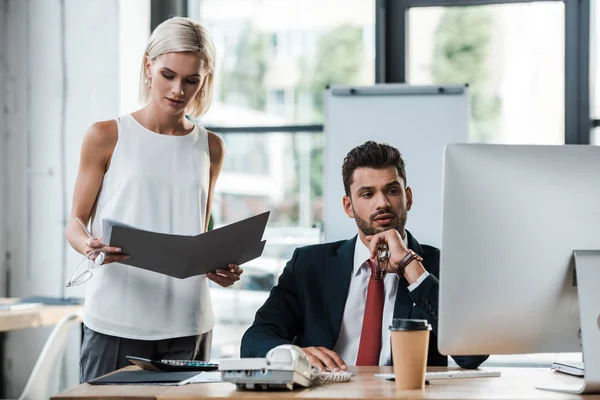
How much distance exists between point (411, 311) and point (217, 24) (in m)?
3.03

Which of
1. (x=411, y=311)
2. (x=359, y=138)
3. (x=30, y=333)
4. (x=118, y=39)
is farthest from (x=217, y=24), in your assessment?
(x=411, y=311)

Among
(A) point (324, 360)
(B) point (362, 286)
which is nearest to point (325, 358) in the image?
(A) point (324, 360)

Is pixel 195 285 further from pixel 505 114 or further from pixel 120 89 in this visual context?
pixel 505 114

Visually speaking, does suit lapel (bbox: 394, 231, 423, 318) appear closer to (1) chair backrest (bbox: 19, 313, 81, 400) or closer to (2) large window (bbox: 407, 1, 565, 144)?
(1) chair backrest (bbox: 19, 313, 81, 400)

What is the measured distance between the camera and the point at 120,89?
13.0ft

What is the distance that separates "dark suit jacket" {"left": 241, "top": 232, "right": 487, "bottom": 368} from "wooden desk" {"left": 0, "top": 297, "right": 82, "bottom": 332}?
1362mm

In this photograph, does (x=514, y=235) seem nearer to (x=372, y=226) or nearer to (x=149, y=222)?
(x=372, y=226)

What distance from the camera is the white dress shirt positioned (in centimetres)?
190

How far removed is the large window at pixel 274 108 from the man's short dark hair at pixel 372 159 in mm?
2148

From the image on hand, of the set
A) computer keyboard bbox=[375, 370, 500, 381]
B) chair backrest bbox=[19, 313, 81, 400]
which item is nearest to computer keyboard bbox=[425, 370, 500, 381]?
computer keyboard bbox=[375, 370, 500, 381]

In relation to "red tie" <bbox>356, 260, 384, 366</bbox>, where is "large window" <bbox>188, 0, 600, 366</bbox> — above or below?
above

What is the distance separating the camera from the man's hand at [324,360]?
164cm

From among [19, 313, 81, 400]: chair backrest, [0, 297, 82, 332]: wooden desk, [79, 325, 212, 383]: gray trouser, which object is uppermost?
[79, 325, 212, 383]: gray trouser

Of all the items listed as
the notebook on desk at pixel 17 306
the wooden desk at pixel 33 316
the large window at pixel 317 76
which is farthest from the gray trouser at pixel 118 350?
the large window at pixel 317 76
